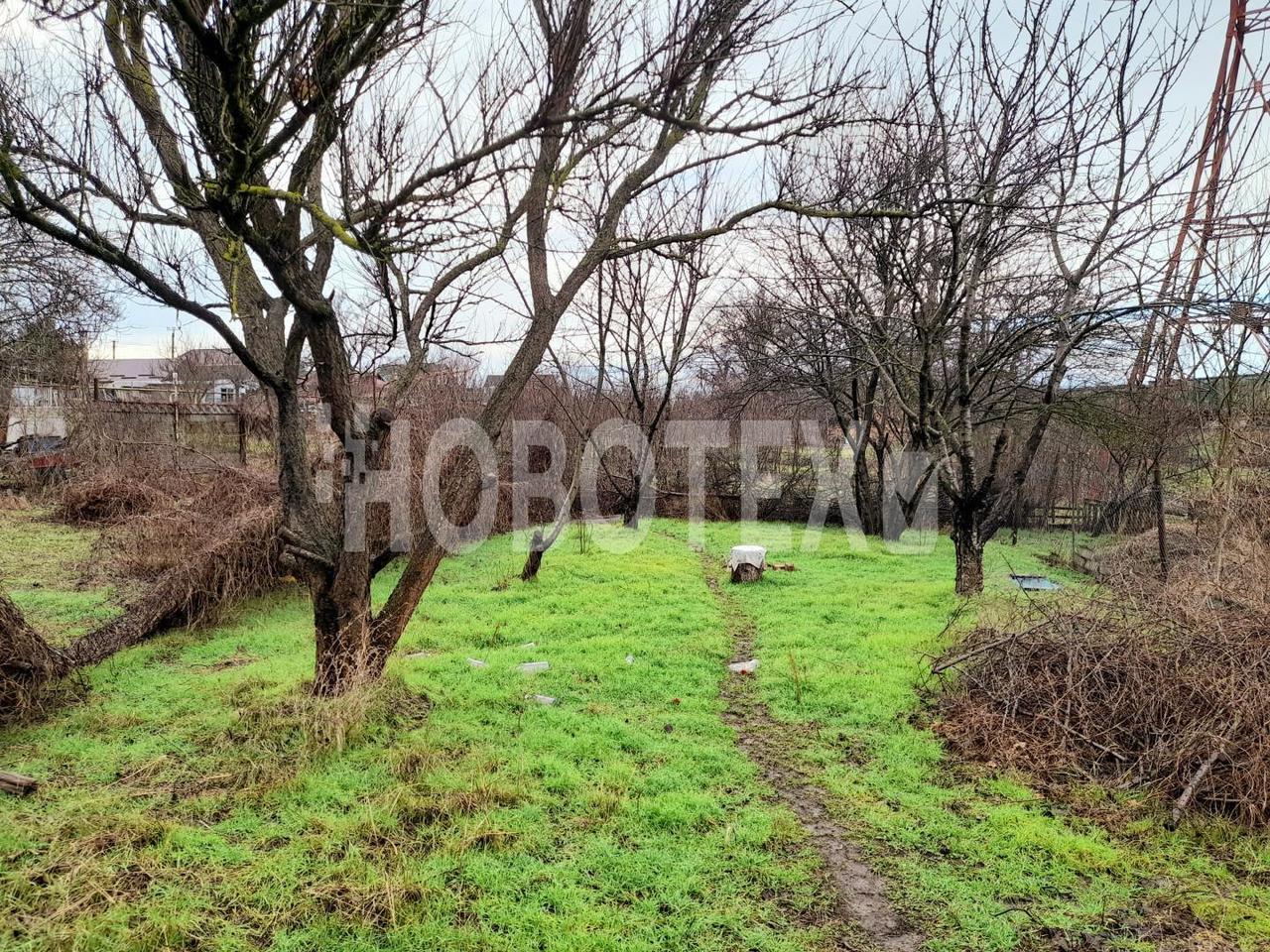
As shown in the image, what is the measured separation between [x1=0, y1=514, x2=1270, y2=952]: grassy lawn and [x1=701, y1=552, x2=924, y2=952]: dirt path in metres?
0.09

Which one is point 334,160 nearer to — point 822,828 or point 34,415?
point 822,828

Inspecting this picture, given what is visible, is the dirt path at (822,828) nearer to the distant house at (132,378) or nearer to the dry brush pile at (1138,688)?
the dry brush pile at (1138,688)

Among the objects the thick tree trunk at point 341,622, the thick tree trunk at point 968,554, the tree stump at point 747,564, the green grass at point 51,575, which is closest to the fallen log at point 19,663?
the green grass at point 51,575

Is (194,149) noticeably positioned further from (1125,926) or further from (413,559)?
(1125,926)

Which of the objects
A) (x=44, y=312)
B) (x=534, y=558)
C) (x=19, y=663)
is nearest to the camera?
(x=19, y=663)

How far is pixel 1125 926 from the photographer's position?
9.34 ft

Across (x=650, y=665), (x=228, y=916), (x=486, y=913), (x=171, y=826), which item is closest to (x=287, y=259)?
(x=171, y=826)

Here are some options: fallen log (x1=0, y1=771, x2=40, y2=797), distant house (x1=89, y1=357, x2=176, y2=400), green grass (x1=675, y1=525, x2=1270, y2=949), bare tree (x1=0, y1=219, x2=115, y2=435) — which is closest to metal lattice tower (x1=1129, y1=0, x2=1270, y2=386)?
green grass (x1=675, y1=525, x2=1270, y2=949)

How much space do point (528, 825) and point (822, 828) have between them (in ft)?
4.92

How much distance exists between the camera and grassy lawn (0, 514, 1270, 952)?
2.78 metres

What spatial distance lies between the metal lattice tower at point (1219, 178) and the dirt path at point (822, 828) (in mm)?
5387

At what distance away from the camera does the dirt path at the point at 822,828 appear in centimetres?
280

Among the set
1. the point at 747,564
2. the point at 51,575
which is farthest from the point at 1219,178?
the point at 51,575

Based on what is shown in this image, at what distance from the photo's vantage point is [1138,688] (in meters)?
4.29
